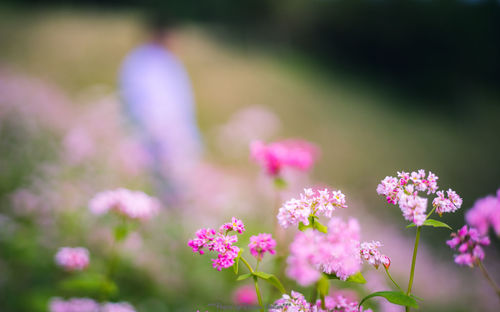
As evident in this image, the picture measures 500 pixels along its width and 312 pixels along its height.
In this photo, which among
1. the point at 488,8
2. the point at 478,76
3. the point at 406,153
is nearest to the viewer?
the point at 406,153

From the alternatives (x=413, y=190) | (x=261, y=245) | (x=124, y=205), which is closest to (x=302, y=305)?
(x=261, y=245)

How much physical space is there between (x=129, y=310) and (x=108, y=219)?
165 centimetres

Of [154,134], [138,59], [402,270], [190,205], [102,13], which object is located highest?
[102,13]

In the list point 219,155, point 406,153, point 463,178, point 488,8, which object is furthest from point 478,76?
point 219,155

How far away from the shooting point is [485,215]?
0.62m

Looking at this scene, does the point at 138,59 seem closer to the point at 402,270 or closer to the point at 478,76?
the point at 402,270

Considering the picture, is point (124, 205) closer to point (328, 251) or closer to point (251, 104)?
point (328, 251)

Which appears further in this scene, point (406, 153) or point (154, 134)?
point (406, 153)

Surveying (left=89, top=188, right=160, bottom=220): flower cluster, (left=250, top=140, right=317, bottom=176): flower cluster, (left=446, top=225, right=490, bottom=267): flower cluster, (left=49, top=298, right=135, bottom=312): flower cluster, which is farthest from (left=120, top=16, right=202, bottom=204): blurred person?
(left=446, top=225, right=490, bottom=267): flower cluster

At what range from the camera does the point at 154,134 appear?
3.24m

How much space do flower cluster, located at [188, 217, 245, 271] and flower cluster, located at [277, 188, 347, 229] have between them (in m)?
0.12

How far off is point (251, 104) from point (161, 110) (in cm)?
686

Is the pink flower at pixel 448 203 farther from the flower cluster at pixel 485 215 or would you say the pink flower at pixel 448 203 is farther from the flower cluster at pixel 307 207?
the flower cluster at pixel 307 207

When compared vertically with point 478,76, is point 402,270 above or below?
below
